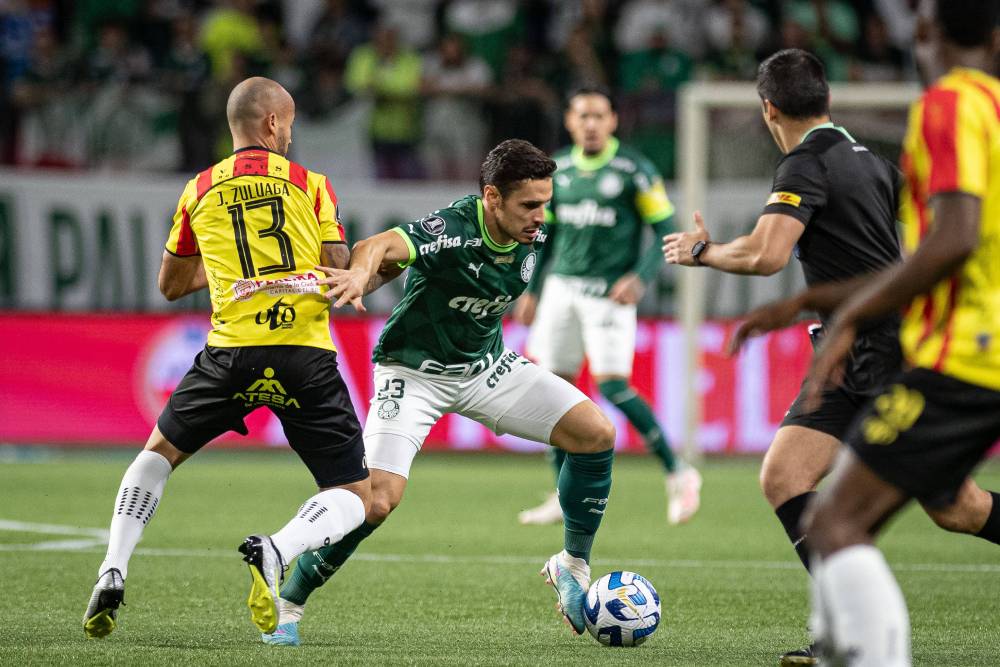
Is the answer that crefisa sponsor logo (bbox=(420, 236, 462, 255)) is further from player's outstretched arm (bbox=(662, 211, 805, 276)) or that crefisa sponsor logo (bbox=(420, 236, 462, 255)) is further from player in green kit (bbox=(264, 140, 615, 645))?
player's outstretched arm (bbox=(662, 211, 805, 276))

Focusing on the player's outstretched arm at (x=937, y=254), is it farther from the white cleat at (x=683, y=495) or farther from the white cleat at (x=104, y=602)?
the white cleat at (x=683, y=495)

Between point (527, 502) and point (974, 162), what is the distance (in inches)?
311

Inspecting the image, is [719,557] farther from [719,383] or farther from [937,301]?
[719,383]

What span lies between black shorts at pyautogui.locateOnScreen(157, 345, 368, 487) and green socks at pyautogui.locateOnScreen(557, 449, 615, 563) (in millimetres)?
990

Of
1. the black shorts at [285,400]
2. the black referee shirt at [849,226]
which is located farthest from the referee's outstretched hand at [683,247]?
the black shorts at [285,400]

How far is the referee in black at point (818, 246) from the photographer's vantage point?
17.2 ft

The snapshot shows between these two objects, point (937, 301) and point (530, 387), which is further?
point (530, 387)

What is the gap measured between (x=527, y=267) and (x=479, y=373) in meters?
0.51

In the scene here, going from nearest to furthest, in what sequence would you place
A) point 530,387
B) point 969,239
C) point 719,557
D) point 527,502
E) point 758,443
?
1. point 969,239
2. point 530,387
3. point 719,557
4. point 527,502
5. point 758,443

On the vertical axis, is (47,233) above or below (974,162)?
below

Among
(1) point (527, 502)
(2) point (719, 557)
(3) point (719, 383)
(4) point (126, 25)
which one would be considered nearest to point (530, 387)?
(2) point (719, 557)

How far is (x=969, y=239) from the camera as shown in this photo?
138 inches

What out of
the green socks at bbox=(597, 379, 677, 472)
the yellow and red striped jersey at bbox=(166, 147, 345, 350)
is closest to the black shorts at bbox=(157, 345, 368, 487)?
the yellow and red striped jersey at bbox=(166, 147, 345, 350)

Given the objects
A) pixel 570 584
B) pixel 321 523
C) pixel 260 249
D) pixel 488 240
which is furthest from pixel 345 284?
pixel 570 584
